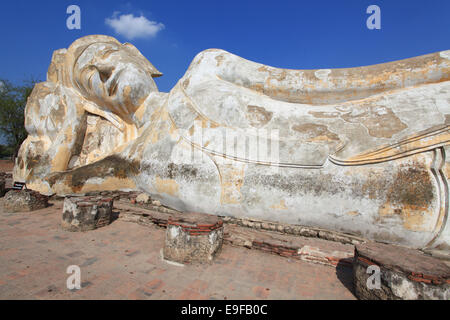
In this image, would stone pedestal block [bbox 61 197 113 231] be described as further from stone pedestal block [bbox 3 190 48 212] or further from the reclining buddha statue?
stone pedestal block [bbox 3 190 48 212]

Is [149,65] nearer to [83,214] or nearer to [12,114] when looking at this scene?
[83,214]

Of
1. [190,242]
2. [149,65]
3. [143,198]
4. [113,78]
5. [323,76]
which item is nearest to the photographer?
[190,242]

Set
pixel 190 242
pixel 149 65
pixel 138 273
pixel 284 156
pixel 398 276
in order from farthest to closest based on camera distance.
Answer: pixel 149 65
pixel 284 156
pixel 190 242
pixel 138 273
pixel 398 276

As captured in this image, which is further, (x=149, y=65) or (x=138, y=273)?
(x=149, y=65)

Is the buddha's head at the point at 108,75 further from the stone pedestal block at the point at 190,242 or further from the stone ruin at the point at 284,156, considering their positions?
the stone pedestal block at the point at 190,242

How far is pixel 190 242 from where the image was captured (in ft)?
10.4

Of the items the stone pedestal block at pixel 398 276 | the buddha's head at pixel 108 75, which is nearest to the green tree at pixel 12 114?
the buddha's head at pixel 108 75

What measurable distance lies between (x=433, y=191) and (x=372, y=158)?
0.73m

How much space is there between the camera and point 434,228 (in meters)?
3.01

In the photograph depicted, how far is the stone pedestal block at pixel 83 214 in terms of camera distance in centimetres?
411

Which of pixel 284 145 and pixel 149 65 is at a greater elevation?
pixel 149 65

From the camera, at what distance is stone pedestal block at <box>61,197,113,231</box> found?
4.11 meters

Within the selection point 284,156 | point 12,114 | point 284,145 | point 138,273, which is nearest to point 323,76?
point 284,145

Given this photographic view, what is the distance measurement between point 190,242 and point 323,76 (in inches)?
146
